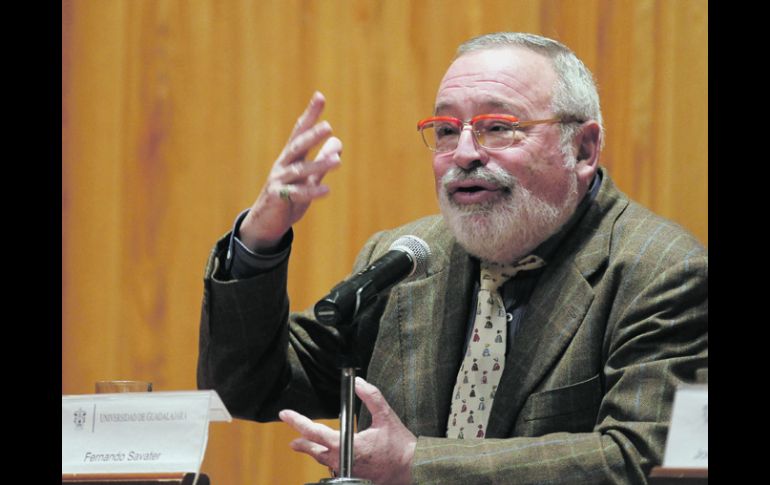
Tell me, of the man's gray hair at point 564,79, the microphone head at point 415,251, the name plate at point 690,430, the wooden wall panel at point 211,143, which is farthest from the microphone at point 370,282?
the wooden wall panel at point 211,143

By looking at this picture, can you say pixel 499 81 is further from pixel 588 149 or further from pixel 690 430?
pixel 690 430

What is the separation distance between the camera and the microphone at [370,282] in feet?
4.57

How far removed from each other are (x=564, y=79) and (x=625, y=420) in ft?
2.44

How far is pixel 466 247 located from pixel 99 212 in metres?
1.20

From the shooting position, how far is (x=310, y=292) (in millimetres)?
2791

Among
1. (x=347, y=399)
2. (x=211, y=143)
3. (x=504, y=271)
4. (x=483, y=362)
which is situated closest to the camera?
(x=347, y=399)

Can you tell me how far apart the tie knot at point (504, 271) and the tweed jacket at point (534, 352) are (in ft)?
0.12

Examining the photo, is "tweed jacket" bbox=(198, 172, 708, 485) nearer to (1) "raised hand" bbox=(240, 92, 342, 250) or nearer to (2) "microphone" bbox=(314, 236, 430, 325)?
(1) "raised hand" bbox=(240, 92, 342, 250)

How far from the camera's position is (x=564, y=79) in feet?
7.06

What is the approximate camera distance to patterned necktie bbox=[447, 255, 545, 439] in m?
1.97

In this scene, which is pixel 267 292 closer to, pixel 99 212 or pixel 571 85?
pixel 571 85

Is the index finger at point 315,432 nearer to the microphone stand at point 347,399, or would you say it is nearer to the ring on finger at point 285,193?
the microphone stand at point 347,399

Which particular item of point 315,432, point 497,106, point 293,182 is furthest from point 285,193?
point 497,106

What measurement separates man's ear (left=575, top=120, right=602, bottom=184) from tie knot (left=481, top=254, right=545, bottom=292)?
0.70 feet
